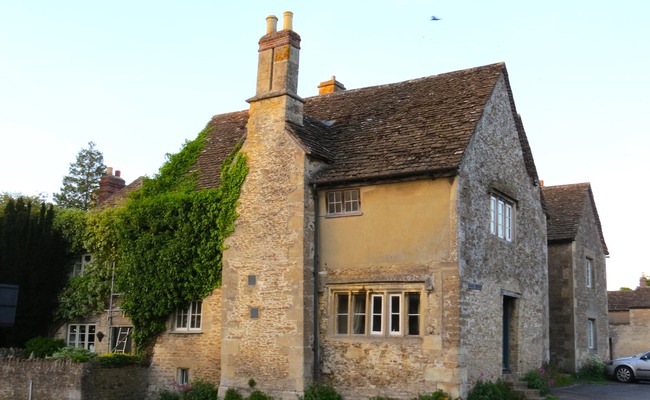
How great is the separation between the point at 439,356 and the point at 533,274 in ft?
23.3

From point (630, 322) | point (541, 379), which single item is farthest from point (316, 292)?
point (630, 322)

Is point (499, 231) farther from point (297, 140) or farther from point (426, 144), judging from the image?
point (297, 140)

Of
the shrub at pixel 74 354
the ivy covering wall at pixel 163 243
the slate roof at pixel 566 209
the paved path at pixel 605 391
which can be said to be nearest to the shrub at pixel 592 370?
the paved path at pixel 605 391

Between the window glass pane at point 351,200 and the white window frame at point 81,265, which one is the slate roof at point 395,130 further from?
the white window frame at point 81,265

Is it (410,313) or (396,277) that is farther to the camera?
(396,277)

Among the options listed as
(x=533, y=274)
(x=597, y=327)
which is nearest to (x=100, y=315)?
(x=533, y=274)

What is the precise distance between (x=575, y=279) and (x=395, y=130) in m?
12.7

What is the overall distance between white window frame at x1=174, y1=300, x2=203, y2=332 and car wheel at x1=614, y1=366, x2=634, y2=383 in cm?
1652

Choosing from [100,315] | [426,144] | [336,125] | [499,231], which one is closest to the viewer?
[426,144]

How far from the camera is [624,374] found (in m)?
27.4

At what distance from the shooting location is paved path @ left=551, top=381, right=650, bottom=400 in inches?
834

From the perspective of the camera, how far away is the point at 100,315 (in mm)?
24391

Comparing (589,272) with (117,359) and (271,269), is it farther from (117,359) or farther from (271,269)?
(117,359)

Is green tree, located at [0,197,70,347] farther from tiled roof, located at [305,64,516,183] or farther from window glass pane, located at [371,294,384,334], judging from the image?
window glass pane, located at [371,294,384,334]
